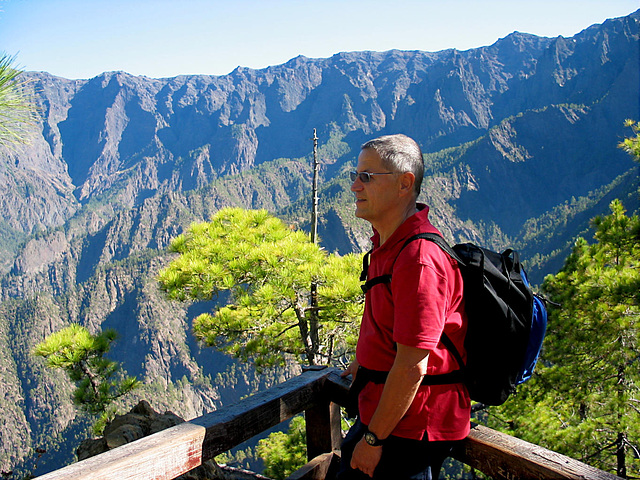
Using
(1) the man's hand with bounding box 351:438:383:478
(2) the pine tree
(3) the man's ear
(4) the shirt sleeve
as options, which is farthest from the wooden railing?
(2) the pine tree

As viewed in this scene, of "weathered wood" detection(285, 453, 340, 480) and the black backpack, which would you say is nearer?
the black backpack

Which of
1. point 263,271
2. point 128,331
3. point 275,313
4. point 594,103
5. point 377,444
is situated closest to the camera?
point 377,444

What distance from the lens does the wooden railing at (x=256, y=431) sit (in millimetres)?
1462

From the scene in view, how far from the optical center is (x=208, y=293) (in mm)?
5793

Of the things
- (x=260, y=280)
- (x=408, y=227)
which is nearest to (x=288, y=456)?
(x=260, y=280)

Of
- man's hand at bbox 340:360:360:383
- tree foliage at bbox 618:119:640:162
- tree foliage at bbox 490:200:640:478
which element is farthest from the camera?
tree foliage at bbox 618:119:640:162

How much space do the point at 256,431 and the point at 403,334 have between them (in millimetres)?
1032

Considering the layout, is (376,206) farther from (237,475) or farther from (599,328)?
(599,328)

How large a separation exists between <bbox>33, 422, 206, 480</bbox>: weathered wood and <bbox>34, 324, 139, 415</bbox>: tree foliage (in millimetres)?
4784

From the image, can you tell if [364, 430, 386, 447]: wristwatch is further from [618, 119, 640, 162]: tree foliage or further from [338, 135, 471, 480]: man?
[618, 119, 640, 162]: tree foliage

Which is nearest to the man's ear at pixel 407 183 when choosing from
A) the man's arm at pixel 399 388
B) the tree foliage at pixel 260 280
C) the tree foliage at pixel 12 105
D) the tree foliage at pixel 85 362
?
the man's arm at pixel 399 388

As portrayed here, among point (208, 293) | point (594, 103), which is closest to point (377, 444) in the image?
point (208, 293)

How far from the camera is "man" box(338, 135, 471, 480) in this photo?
135 centimetres

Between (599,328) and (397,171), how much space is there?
5.43 metres
